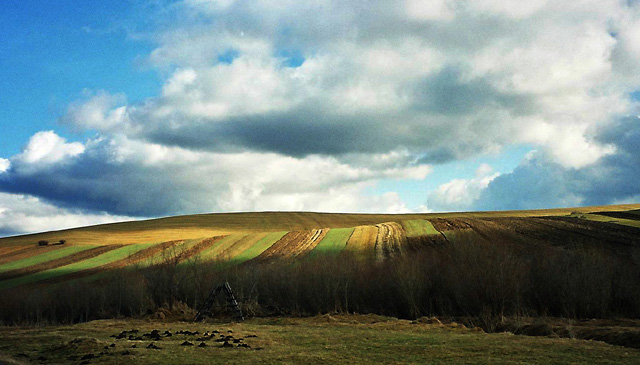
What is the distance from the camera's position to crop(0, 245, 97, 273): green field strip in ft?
269

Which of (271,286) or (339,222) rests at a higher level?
(339,222)

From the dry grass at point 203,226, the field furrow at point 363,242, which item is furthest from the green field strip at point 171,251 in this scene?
the field furrow at point 363,242

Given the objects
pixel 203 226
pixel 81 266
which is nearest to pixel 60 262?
pixel 81 266

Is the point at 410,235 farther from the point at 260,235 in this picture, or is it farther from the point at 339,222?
the point at 339,222

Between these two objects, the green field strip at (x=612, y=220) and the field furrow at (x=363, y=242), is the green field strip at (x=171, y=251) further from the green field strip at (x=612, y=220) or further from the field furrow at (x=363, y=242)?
the green field strip at (x=612, y=220)

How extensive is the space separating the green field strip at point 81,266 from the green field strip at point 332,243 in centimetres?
2754

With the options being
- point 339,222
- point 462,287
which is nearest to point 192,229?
point 339,222

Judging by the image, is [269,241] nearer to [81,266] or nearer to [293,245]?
[293,245]

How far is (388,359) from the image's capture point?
23.9 meters

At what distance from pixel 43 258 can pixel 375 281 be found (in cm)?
5377

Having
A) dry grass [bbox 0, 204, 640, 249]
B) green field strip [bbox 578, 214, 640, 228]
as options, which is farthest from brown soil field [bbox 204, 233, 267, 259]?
green field strip [bbox 578, 214, 640, 228]

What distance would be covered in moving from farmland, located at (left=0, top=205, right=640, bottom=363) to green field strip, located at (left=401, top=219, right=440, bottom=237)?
0.29 m

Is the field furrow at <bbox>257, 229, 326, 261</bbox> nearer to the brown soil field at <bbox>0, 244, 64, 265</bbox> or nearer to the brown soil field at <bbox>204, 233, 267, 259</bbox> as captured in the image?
the brown soil field at <bbox>204, 233, 267, 259</bbox>

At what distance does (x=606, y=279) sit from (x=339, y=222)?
71220 millimetres
